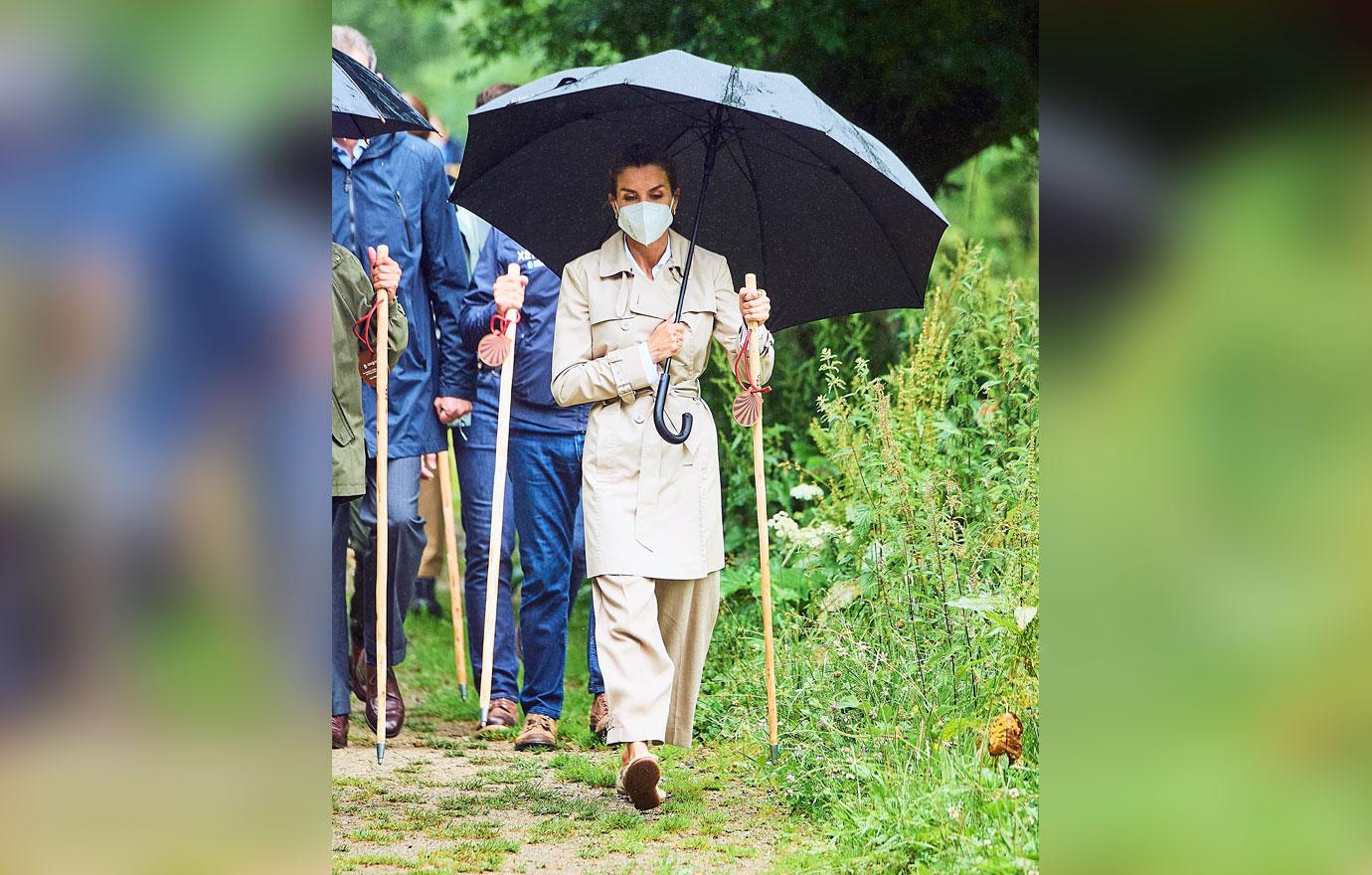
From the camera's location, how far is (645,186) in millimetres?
5035

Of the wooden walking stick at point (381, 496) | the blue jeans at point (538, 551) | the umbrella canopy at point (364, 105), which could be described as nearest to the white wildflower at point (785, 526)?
the blue jeans at point (538, 551)

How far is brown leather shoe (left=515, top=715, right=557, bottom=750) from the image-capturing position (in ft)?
19.4

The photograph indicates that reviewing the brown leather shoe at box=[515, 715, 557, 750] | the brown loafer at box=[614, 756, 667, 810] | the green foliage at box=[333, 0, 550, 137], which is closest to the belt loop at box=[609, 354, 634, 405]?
the brown loafer at box=[614, 756, 667, 810]

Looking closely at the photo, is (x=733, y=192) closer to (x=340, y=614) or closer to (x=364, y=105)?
(x=364, y=105)

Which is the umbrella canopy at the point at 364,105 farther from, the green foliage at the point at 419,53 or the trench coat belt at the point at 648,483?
the green foliage at the point at 419,53

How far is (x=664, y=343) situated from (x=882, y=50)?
2754 mm

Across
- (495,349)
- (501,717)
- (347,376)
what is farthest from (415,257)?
(501,717)

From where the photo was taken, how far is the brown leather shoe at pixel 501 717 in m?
6.15

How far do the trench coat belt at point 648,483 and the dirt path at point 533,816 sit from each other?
867 mm

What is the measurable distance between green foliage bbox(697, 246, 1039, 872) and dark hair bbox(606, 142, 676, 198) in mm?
1076

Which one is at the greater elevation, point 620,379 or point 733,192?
point 733,192

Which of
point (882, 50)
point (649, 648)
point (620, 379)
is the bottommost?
point (649, 648)
